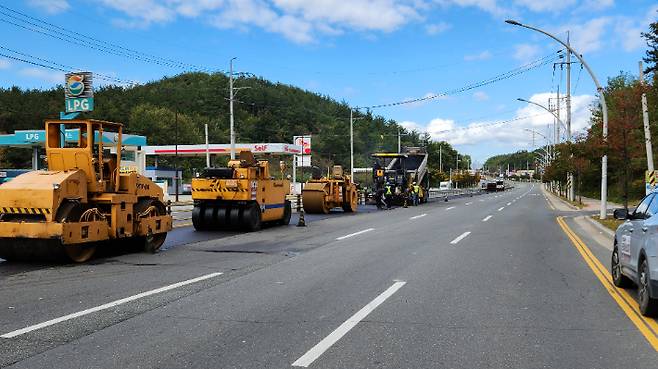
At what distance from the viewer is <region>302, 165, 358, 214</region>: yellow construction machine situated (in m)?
28.6

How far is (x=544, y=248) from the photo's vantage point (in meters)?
14.6

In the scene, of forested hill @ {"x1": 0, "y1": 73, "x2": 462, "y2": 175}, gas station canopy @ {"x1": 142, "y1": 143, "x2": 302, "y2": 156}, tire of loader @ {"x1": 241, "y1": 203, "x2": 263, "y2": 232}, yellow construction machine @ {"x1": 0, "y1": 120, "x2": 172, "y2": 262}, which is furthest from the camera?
forested hill @ {"x1": 0, "y1": 73, "x2": 462, "y2": 175}

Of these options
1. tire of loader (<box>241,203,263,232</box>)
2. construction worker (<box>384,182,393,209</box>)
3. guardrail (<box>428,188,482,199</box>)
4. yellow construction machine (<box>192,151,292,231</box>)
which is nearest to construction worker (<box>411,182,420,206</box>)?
construction worker (<box>384,182,393,209</box>)

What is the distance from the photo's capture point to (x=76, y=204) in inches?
443

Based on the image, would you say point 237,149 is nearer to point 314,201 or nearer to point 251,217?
point 314,201

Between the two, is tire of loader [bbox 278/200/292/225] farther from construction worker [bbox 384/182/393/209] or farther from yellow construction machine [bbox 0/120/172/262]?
construction worker [bbox 384/182/393/209]

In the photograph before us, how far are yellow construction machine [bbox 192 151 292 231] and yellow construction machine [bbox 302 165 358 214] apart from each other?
9058 millimetres

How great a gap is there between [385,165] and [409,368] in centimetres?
3433

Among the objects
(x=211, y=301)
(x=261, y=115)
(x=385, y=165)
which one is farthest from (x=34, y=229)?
(x=261, y=115)

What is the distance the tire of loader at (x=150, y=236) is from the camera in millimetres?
13039

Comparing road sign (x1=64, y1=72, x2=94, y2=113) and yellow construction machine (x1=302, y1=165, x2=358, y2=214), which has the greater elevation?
road sign (x1=64, y1=72, x2=94, y2=113)

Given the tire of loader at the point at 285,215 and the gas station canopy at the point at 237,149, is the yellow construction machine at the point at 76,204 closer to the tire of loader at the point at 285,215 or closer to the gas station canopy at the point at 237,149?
the tire of loader at the point at 285,215

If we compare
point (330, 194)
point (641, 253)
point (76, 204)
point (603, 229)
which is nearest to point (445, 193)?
point (330, 194)

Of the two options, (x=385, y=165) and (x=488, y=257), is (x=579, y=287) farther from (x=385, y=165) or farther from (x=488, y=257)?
(x=385, y=165)
